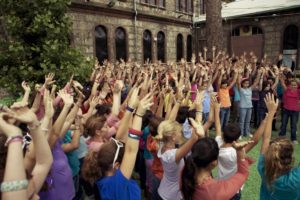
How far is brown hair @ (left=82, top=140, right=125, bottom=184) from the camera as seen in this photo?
230cm

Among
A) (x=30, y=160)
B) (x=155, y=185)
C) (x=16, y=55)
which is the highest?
(x=16, y=55)

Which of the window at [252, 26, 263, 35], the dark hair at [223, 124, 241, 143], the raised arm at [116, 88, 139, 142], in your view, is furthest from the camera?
the window at [252, 26, 263, 35]

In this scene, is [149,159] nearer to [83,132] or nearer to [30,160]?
[83,132]

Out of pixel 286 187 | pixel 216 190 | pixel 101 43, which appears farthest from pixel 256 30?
pixel 216 190

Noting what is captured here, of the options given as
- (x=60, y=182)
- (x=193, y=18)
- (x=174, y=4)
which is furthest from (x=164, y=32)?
(x=60, y=182)

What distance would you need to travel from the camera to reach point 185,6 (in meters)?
24.5

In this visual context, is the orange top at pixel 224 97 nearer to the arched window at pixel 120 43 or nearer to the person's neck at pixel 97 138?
the person's neck at pixel 97 138

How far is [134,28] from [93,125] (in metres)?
16.2

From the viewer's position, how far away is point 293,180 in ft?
7.63

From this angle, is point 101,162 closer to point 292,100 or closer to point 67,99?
point 67,99

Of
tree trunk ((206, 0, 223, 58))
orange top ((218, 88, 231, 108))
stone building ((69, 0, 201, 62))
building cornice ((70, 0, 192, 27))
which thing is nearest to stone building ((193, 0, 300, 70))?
stone building ((69, 0, 201, 62))

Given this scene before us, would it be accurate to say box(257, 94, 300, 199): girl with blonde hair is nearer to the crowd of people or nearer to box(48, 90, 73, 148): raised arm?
the crowd of people

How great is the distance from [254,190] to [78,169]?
2.87m

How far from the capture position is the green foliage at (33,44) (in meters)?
5.46
